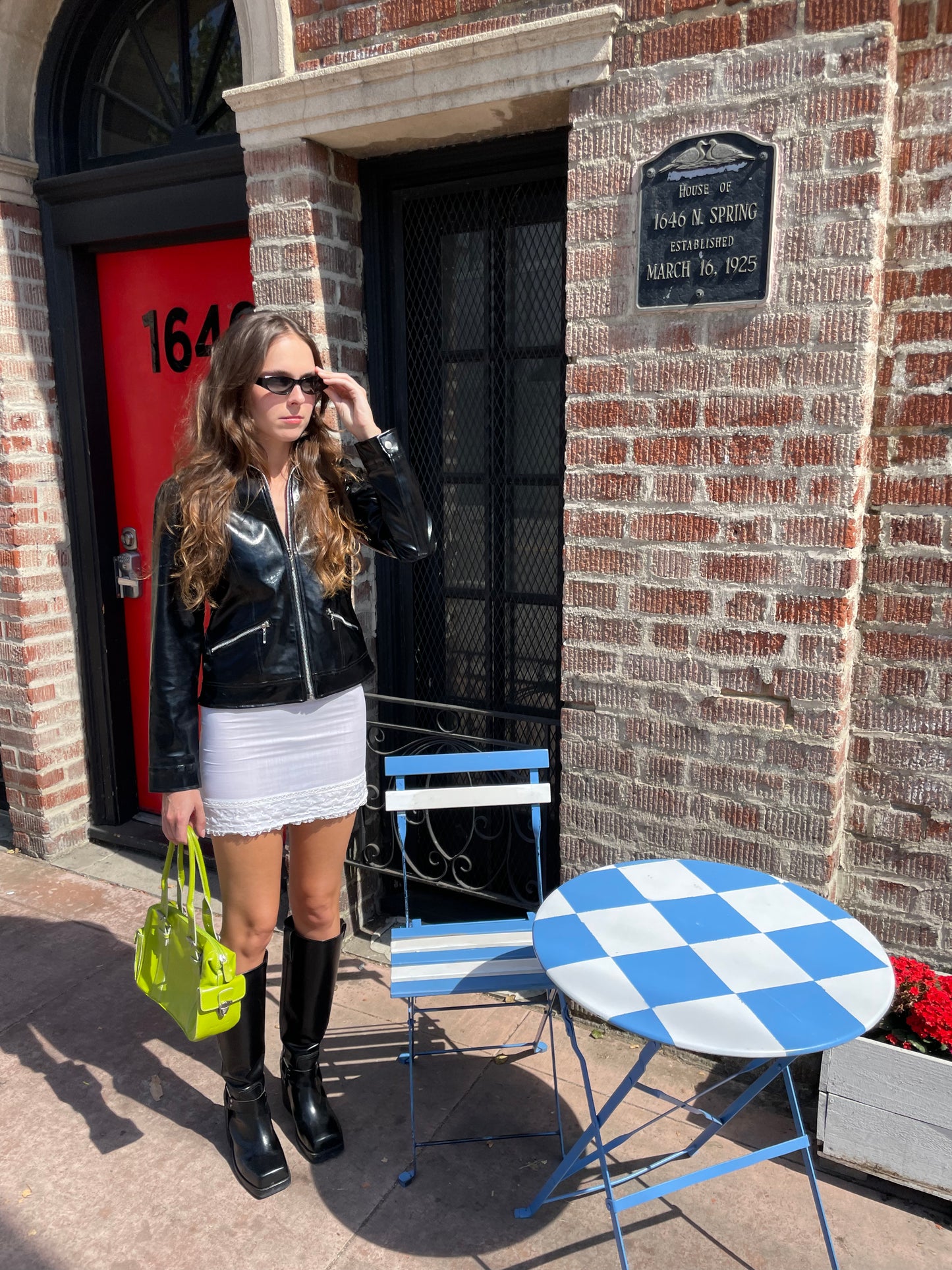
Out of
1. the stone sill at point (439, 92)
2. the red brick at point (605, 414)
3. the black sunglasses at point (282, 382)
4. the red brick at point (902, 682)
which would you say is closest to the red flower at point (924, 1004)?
the red brick at point (902, 682)

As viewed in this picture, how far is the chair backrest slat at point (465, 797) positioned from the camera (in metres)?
2.91

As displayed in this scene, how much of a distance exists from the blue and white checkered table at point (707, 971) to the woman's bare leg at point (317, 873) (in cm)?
63

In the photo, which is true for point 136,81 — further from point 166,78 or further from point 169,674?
point 169,674

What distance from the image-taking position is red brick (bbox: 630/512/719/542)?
108 inches

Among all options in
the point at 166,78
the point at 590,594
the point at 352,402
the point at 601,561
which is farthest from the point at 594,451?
the point at 166,78

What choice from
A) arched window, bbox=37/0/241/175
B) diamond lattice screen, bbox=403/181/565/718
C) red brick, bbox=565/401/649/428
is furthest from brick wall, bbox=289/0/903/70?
red brick, bbox=565/401/649/428

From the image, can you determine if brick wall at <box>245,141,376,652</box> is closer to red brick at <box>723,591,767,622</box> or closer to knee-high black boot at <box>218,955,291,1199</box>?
red brick at <box>723,591,767,622</box>

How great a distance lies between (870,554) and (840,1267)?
181 centimetres

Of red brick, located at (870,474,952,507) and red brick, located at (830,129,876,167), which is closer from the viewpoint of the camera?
red brick, located at (830,129,876,167)

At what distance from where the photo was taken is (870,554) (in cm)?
268

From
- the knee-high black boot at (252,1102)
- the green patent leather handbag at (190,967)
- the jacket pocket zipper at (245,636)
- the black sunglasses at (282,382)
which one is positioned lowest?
the knee-high black boot at (252,1102)

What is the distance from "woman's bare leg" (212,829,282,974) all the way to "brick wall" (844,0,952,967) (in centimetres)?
170

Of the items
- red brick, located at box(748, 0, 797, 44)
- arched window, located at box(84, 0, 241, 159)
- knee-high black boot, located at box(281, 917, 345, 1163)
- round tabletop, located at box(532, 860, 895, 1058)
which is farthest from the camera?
arched window, located at box(84, 0, 241, 159)

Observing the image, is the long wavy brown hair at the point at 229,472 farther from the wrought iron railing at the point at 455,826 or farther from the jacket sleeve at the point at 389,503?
the wrought iron railing at the point at 455,826
